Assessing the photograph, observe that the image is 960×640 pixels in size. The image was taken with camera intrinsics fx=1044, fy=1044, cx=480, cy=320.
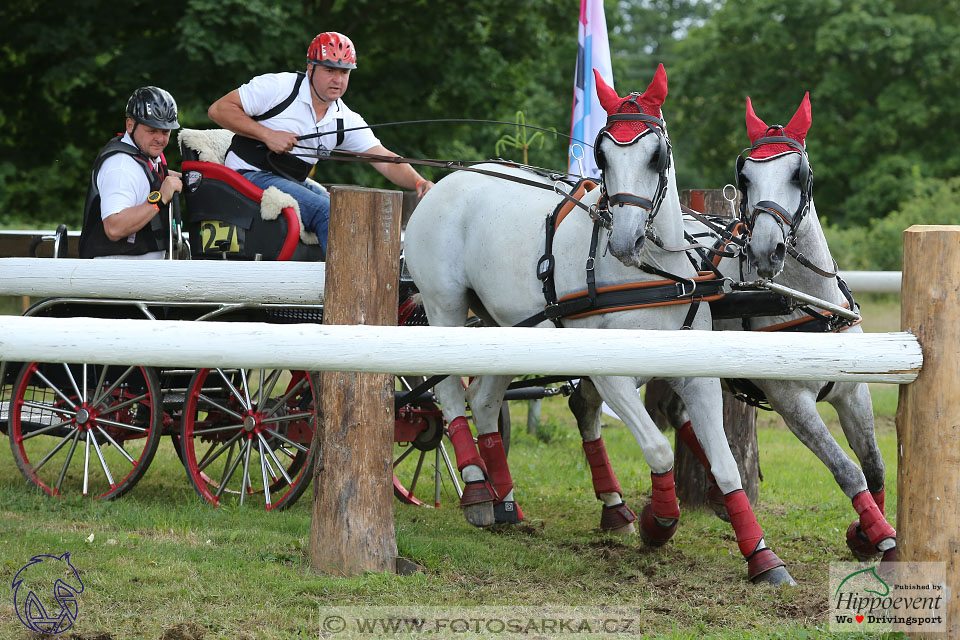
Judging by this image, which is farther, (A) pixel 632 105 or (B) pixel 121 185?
(B) pixel 121 185

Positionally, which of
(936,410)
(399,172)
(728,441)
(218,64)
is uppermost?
(218,64)

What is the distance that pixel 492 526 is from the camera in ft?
18.8

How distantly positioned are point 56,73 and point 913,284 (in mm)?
11716

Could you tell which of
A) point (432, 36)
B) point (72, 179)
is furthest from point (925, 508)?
point (72, 179)

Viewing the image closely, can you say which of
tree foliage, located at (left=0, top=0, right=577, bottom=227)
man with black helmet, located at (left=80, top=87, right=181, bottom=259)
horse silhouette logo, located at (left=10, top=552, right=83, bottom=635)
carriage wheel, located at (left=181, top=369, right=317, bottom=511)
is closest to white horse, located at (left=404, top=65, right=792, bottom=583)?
carriage wheel, located at (left=181, top=369, right=317, bottom=511)

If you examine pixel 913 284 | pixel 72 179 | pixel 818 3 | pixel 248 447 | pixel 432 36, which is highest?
pixel 818 3

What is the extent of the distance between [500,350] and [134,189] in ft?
10.9

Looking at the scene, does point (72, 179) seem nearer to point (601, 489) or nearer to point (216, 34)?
point (216, 34)

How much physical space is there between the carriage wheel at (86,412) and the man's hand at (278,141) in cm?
148

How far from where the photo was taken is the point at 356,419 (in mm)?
4492

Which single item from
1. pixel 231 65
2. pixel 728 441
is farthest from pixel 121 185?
pixel 231 65

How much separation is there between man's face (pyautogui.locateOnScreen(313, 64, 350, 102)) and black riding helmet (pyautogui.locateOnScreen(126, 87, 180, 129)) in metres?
0.85

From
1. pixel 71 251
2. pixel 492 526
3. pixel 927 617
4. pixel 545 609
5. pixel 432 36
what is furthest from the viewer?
pixel 432 36

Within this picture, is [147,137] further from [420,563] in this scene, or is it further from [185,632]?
[185,632]
